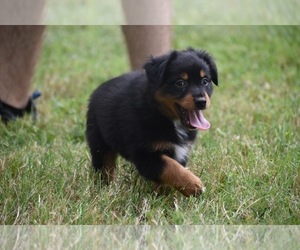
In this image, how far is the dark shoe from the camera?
17.0 ft

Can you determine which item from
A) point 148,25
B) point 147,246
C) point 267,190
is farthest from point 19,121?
point 147,246

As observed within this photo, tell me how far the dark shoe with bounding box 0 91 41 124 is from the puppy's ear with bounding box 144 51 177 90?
1.90 metres

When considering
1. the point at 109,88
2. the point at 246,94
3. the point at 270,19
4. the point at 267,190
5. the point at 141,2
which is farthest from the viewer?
the point at 270,19

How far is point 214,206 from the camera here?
3.25 meters

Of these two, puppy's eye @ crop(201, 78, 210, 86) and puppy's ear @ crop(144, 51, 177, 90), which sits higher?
puppy's ear @ crop(144, 51, 177, 90)

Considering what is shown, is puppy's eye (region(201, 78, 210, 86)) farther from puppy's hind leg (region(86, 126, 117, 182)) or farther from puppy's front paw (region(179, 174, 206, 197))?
puppy's hind leg (region(86, 126, 117, 182))

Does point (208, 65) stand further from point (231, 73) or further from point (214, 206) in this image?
point (231, 73)

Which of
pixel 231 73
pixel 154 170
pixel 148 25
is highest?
pixel 148 25

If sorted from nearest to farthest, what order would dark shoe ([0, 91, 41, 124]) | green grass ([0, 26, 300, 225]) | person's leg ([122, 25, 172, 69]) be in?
1. green grass ([0, 26, 300, 225])
2. person's leg ([122, 25, 172, 69])
3. dark shoe ([0, 91, 41, 124])

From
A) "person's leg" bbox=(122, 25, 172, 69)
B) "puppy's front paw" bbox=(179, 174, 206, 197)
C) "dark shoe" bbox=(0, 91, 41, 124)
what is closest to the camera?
"puppy's front paw" bbox=(179, 174, 206, 197)

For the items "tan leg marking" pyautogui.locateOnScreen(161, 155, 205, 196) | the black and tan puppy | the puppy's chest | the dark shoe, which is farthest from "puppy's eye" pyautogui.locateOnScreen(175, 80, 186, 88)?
the dark shoe

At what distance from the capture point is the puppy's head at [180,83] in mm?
3471

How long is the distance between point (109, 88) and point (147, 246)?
1420 millimetres

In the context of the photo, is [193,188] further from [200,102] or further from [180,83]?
[180,83]
